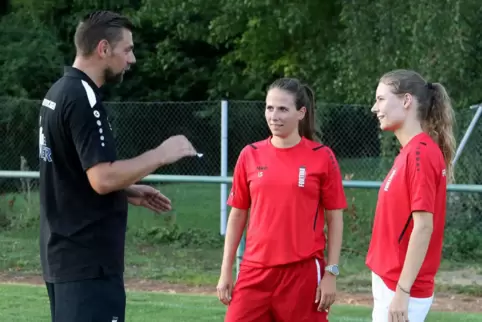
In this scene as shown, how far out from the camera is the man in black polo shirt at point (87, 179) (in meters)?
3.66

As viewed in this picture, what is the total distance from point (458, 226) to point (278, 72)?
1071 centimetres

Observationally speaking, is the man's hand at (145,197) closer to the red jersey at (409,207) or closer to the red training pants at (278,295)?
the red training pants at (278,295)

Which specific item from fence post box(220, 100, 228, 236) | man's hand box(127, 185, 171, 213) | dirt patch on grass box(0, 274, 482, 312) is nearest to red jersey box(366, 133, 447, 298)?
man's hand box(127, 185, 171, 213)

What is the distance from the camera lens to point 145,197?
4.33 metres

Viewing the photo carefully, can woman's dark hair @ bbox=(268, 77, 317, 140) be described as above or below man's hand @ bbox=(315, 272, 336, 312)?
above

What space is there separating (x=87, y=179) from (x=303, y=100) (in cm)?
164

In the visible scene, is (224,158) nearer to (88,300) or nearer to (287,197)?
(287,197)

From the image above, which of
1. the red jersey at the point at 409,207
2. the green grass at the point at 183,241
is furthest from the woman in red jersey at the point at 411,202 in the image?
the green grass at the point at 183,241

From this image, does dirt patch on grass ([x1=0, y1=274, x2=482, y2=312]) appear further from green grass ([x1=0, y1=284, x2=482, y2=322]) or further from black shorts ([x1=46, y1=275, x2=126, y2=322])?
black shorts ([x1=46, y1=275, x2=126, y2=322])

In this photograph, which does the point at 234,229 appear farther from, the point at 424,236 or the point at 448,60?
the point at 448,60

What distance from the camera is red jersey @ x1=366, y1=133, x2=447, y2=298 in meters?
3.95

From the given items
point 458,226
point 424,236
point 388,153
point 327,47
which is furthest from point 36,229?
point 424,236

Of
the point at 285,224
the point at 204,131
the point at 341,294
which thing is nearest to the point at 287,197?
the point at 285,224

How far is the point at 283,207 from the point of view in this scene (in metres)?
4.70
